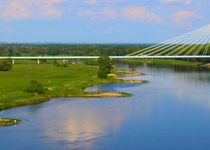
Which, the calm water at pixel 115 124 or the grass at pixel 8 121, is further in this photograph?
the grass at pixel 8 121

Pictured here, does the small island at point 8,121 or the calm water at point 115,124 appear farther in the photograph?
the small island at point 8,121

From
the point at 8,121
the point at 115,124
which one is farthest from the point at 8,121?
the point at 115,124

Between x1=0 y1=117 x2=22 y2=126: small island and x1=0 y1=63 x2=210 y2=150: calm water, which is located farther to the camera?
x1=0 y1=117 x2=22 y2=126: small island

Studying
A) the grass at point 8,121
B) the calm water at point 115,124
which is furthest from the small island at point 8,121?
the calm water at point 115,124

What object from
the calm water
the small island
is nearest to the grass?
the small island

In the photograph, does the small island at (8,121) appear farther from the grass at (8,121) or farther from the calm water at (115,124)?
the calm water at (115,124)

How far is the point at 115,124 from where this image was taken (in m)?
20.1

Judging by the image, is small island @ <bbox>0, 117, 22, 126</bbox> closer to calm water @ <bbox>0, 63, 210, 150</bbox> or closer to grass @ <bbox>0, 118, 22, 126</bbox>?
grass @ <bbox>0, 118, 22, 126</bbox>

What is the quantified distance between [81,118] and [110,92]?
7.45m

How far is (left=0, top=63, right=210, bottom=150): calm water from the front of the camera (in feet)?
56.2

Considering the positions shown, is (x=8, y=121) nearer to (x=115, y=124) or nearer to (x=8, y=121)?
(x=8, y=121)

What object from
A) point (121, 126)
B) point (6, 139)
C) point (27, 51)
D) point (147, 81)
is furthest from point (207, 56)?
point (27, 51)

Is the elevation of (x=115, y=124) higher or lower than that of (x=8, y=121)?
lower

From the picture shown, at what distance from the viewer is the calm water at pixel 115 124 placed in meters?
17.1
